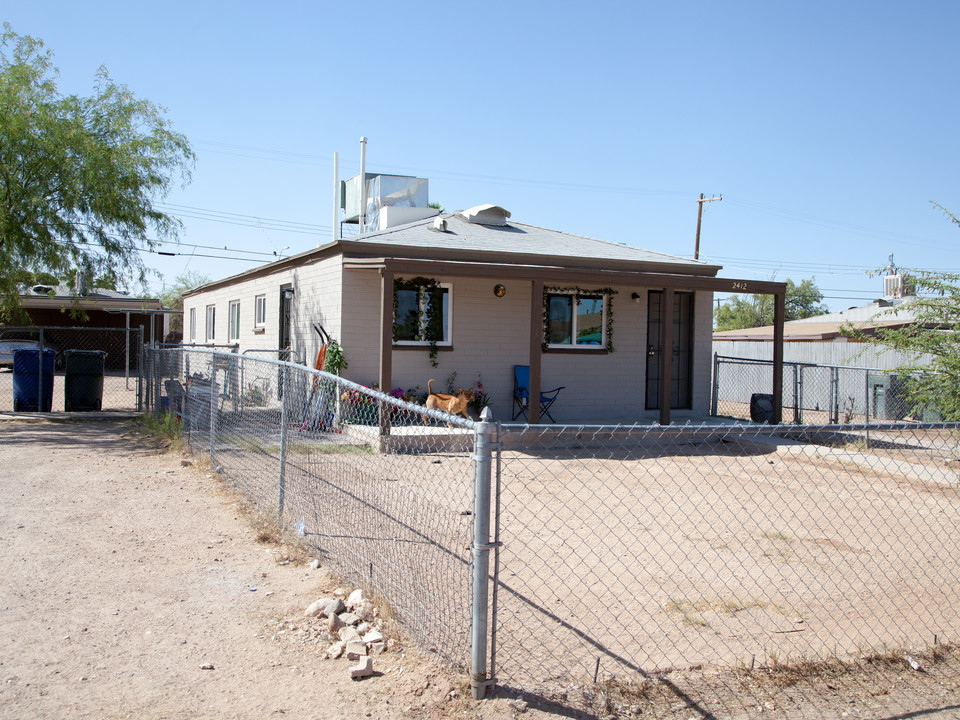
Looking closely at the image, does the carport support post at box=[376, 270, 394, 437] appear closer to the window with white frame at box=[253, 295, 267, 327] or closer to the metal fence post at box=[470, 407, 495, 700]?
the window with white frame at box=[253, 295, 267, 327]

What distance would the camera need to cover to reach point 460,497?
795 cm

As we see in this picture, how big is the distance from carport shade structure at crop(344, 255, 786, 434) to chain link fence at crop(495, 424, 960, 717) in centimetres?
324

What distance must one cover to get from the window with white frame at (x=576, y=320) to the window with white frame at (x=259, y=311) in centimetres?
723

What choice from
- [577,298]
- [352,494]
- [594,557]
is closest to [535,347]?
[577,298]

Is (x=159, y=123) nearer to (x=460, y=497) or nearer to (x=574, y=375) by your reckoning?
(x=574, y=375)

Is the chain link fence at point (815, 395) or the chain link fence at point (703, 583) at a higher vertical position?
the chain link fence at point (815, 395)

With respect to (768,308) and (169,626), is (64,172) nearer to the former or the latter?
(169,626)

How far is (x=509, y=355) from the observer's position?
13.6 m

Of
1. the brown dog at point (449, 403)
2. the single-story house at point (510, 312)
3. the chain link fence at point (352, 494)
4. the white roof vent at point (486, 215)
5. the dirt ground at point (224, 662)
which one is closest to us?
the dirt ground at point (224, 662)

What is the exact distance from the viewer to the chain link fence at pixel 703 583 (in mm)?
3945

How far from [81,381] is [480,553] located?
1390cm

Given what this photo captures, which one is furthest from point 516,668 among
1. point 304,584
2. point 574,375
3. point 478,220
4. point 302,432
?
point 478,220

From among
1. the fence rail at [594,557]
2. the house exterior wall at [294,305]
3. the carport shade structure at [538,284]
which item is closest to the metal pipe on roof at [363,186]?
the house exterior wall at [294,305]

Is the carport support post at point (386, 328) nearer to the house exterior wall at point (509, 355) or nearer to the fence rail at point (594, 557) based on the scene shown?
the house exterior wall at point (509, 355)
